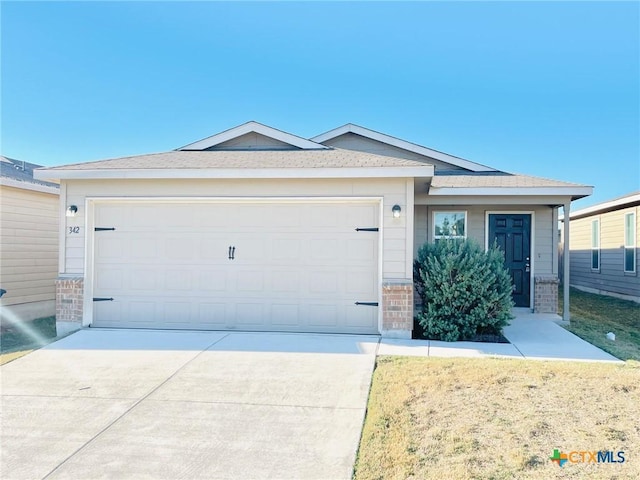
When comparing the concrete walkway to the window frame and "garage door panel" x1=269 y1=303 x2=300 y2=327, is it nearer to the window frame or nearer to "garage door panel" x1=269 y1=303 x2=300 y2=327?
"garage door panel" x1=269 y1=303 x2=300 y2=327

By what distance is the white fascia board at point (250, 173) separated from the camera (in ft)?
20.6

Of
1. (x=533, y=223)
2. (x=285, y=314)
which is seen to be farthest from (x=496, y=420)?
(x=533, y=223)

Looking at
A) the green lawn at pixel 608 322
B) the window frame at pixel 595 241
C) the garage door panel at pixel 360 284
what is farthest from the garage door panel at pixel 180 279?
the window frame at pixel 595 241

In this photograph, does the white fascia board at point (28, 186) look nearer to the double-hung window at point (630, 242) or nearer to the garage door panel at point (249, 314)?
the garage door panel at point (249, 314)

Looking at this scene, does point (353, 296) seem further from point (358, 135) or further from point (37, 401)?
point (358, 135)

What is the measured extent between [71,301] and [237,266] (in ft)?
9.38

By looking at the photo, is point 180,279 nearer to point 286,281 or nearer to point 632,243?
point 286,281

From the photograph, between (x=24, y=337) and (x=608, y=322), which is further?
(x=608, y=322)

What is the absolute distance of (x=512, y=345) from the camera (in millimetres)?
6211

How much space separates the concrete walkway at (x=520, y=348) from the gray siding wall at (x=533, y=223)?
255 cm

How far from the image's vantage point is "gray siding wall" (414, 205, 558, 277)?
30.8ft

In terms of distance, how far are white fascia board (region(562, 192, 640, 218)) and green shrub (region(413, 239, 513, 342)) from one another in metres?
7.91

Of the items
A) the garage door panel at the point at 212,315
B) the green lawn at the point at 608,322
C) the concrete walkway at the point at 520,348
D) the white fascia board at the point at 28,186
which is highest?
the white fascia board at the point at 28,186

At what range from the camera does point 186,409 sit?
3896 mm
